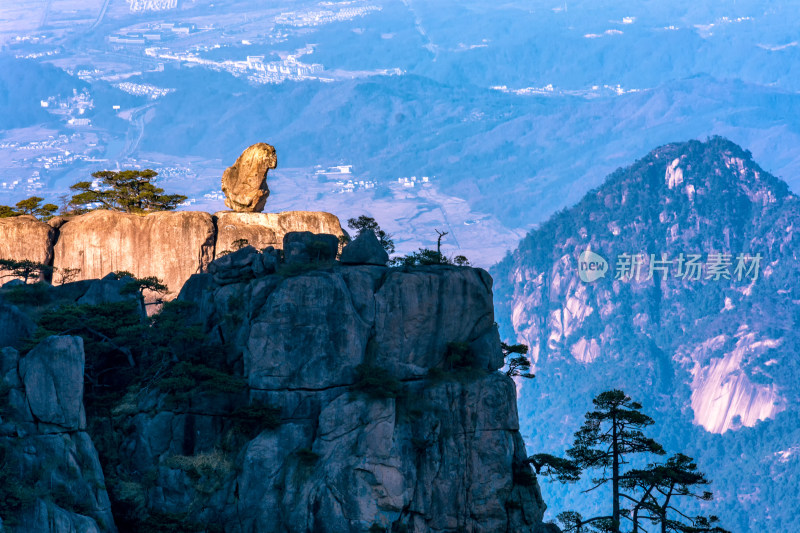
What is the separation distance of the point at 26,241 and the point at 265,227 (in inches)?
685

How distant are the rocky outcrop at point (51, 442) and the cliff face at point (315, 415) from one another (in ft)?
0.40

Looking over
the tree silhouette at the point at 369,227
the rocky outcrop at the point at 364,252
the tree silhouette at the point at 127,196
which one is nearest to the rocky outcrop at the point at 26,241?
the tree silhouette at the point at 127,196

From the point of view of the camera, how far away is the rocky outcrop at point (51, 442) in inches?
2539

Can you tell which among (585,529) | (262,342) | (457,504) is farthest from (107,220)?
(585,529)

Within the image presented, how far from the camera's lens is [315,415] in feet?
238

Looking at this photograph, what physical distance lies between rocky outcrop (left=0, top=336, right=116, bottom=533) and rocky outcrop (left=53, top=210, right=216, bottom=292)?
21.0m

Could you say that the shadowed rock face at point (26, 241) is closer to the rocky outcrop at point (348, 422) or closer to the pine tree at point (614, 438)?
the rocky outcrop at point (348, 422)

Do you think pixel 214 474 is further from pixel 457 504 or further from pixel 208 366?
pixel 457 504

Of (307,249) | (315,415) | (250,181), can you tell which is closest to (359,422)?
(315,415)

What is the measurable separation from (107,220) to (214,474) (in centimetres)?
2774

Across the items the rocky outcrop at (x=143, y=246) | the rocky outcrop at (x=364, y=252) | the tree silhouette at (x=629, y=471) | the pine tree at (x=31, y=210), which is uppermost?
the pine tree at (x=31, y=210)

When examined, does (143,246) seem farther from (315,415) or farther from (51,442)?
(51,442)

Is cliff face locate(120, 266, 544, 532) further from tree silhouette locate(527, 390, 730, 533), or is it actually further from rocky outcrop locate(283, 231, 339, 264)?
tree silhouette locate(527, 390, 730, 533)

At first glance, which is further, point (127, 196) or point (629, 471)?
point (127, 196)
